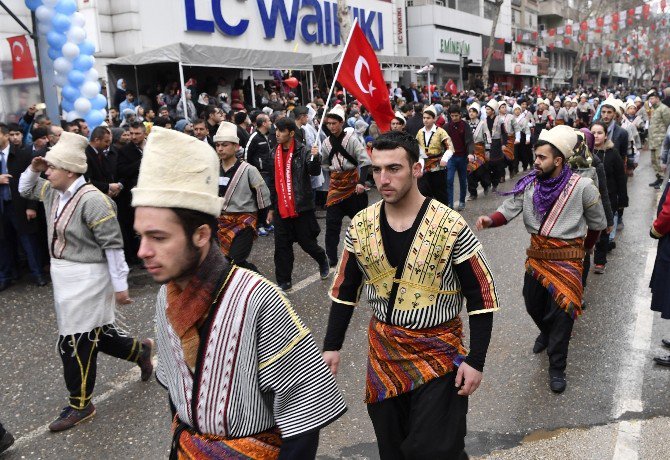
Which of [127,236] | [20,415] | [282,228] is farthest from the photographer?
[127,236]

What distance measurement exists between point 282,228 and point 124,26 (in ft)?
43.4

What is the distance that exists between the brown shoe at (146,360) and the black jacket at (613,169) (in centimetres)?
523

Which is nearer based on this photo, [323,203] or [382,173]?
[382,173]

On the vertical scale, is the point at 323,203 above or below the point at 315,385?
below

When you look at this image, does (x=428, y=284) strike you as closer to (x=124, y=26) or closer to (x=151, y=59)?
(x=151, y=59)

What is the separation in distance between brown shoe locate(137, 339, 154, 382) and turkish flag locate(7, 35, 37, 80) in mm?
8159

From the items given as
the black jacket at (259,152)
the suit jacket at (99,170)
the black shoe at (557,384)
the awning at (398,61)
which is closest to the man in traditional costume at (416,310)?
the black shoe at (557,384)

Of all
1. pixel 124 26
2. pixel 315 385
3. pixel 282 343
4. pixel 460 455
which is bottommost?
pixel 460 455

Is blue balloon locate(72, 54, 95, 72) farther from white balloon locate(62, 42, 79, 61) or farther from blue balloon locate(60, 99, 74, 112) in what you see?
blue balloon locate(60, 99, 74, 112)

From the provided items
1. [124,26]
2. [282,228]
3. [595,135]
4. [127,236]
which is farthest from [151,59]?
[595,135]

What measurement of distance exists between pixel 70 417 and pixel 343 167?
4196mm

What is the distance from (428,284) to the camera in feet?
9.32

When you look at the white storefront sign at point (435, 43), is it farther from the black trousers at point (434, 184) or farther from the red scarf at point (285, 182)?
the red scarf at point (285, 182)

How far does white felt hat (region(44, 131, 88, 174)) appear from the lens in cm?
403
